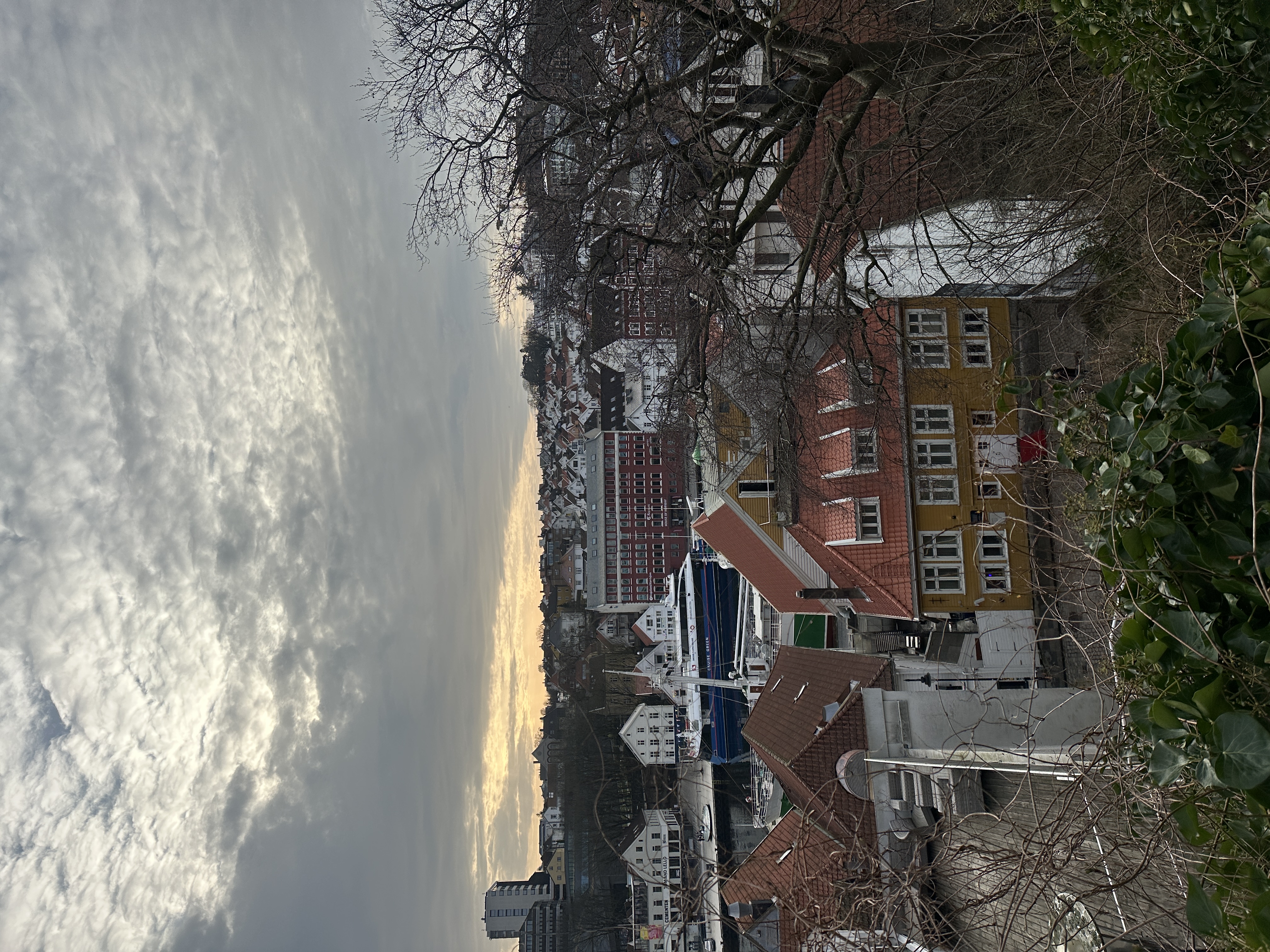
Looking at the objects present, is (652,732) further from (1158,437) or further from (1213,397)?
(1213,397)

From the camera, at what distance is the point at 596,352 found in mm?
23109

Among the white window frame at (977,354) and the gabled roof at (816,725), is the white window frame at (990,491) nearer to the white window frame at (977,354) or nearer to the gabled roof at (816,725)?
the white window frame at (977,354)

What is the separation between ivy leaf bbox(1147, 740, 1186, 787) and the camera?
9.56 ft

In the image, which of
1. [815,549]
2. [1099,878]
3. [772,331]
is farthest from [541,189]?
[815,549]

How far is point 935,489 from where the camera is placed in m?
17.9

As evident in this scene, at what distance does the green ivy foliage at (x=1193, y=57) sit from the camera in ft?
13.5

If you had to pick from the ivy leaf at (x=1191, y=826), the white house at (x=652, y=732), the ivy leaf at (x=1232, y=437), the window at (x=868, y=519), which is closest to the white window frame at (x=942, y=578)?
the window at (x=868, y=519)

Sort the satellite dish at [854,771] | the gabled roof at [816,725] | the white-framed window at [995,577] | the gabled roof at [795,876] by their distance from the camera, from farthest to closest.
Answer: the white-framed window at [995,577] < the satellite dish at [854,771] < the gabled roof at [816,725] < the gabled roof at [795,876]

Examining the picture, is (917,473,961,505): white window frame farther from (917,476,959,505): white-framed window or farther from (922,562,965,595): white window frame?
(922,562,965,595): white window frame

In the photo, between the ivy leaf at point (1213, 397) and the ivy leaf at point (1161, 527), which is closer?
the ivy leaf at point (1213, 397)

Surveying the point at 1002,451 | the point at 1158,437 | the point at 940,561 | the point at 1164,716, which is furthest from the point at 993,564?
the point at 1158,437

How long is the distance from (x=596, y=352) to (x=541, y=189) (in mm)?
12597

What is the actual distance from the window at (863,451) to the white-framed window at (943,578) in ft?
10.6

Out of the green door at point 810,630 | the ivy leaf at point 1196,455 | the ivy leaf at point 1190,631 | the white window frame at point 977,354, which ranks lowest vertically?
the green door at point 810,630
